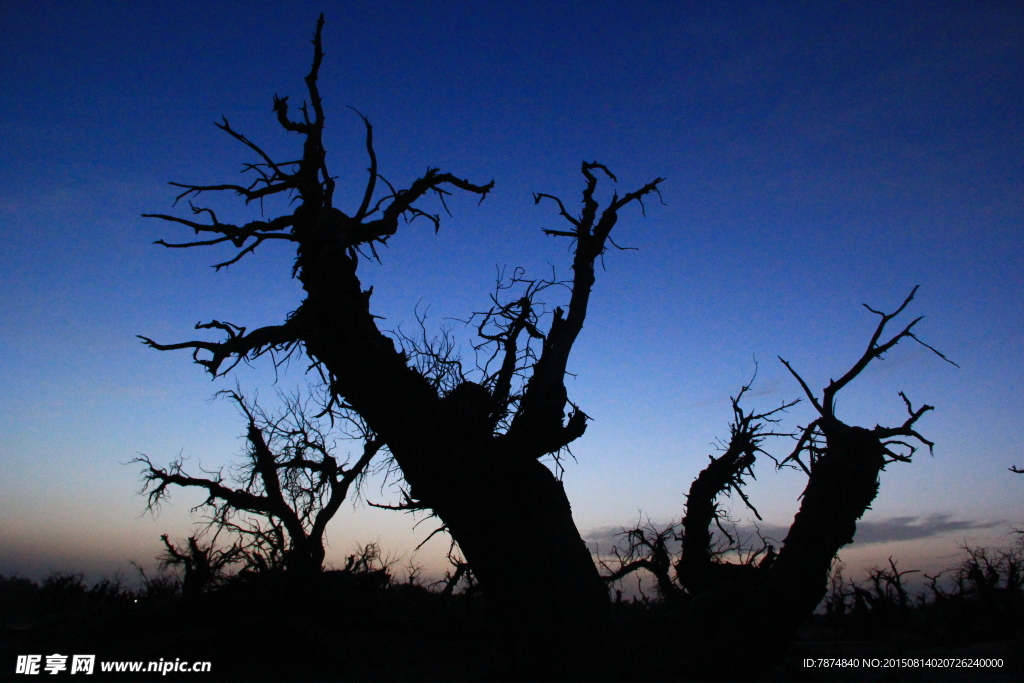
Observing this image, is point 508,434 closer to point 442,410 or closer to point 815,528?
point 442,410

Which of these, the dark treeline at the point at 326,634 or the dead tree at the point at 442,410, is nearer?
the dead tree at the point at 442,410

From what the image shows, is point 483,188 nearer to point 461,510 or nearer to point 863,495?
point 461,510

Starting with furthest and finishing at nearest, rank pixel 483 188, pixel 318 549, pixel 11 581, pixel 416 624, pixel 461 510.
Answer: pixel 11 581
pixel 416 624
pixel 318 549
pixel 483 188
pixel 461 510

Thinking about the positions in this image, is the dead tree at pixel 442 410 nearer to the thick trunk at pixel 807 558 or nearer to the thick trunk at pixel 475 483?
the thick trunk at pixel 475 483

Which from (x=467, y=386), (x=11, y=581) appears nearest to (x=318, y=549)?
(x=467, y=386)

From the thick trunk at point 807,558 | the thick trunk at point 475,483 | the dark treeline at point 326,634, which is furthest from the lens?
the dark treeline at point 326,634

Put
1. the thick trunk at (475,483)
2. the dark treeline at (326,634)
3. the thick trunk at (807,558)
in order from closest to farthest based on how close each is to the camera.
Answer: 1. the thick trunk at (475,483)
2. the thick trunk at (807,558)
3. the dark treeline at (326,634)

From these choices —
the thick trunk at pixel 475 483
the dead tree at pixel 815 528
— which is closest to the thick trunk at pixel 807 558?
the dead tree at pixel 815 528

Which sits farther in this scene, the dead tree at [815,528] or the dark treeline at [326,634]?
the dark treeline at [326,634]

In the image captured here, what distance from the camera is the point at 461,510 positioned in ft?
20.3

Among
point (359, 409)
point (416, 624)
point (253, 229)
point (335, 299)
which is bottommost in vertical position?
point (416, 624)

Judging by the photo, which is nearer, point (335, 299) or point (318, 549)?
point (335, 299)

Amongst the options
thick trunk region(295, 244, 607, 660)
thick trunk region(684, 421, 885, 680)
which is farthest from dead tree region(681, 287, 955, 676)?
thick trunk region(295, 244, 607, 660)

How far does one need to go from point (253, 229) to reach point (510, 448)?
358 cm
